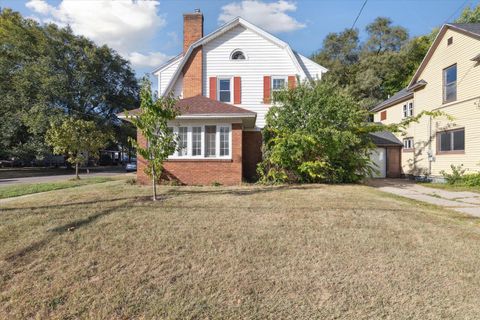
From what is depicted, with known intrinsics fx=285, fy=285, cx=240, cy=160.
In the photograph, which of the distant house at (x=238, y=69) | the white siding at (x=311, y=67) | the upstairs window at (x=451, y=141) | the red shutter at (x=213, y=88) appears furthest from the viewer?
the white siding at (x=311, y=67)

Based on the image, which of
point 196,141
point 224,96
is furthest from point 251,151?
point 224,96

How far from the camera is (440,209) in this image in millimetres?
7957

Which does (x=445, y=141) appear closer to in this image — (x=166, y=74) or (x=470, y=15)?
(x=166, y=74)

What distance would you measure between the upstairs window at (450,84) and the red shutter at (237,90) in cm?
1133

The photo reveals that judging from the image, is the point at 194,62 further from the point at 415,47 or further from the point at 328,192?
the point at 415,47

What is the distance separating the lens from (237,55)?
1711 centimetres

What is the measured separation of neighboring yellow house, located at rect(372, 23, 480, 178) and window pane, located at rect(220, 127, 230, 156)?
1181cm

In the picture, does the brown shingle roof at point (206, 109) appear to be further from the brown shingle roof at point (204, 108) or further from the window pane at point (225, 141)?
the window pane at point (225, 141)

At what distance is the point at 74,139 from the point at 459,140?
21017 mm

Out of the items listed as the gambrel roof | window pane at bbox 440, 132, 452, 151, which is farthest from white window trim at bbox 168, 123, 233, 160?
window pane at bbox 440, 132, 452, 151

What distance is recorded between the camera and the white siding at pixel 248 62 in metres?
16.7

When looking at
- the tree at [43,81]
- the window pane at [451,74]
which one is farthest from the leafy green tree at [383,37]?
the tree at [43,81]

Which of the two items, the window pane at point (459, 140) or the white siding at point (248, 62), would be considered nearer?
the window pane at point (459, 140)

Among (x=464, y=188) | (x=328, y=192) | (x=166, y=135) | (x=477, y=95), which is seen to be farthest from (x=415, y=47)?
(x=166, y=135)
